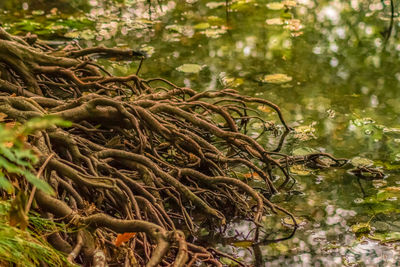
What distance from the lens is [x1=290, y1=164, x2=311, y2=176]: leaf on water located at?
428cm

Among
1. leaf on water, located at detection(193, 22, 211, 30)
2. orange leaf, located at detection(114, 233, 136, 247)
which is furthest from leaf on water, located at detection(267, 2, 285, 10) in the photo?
orange leaf, located at detection(114, 233, 136, 247)

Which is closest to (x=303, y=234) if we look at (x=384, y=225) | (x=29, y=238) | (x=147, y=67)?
(x=384, y=225)

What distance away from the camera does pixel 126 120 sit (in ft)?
12.1

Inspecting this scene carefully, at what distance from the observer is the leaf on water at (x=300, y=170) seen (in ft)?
14.0

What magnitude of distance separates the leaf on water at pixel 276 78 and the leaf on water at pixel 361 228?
2382mm

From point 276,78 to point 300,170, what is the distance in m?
1.74

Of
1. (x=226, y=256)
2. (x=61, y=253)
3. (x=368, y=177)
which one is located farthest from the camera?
(x=368, y=177)

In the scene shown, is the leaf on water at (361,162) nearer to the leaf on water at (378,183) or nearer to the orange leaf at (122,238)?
the leaf on water at (378,183)

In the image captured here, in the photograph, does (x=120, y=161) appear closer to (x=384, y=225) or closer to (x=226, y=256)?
(x=226, y=256)

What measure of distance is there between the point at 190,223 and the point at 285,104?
6.86 ft

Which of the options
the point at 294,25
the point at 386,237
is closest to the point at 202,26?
the point at 294,25

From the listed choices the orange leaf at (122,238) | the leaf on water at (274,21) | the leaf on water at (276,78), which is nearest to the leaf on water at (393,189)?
the orange leaf at (122,238)

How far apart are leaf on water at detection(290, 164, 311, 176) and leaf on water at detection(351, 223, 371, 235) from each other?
70 cm

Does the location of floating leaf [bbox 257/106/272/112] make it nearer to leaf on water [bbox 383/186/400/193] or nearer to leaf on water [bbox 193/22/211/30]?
leaf on water [bbox 383/186/400/193]
